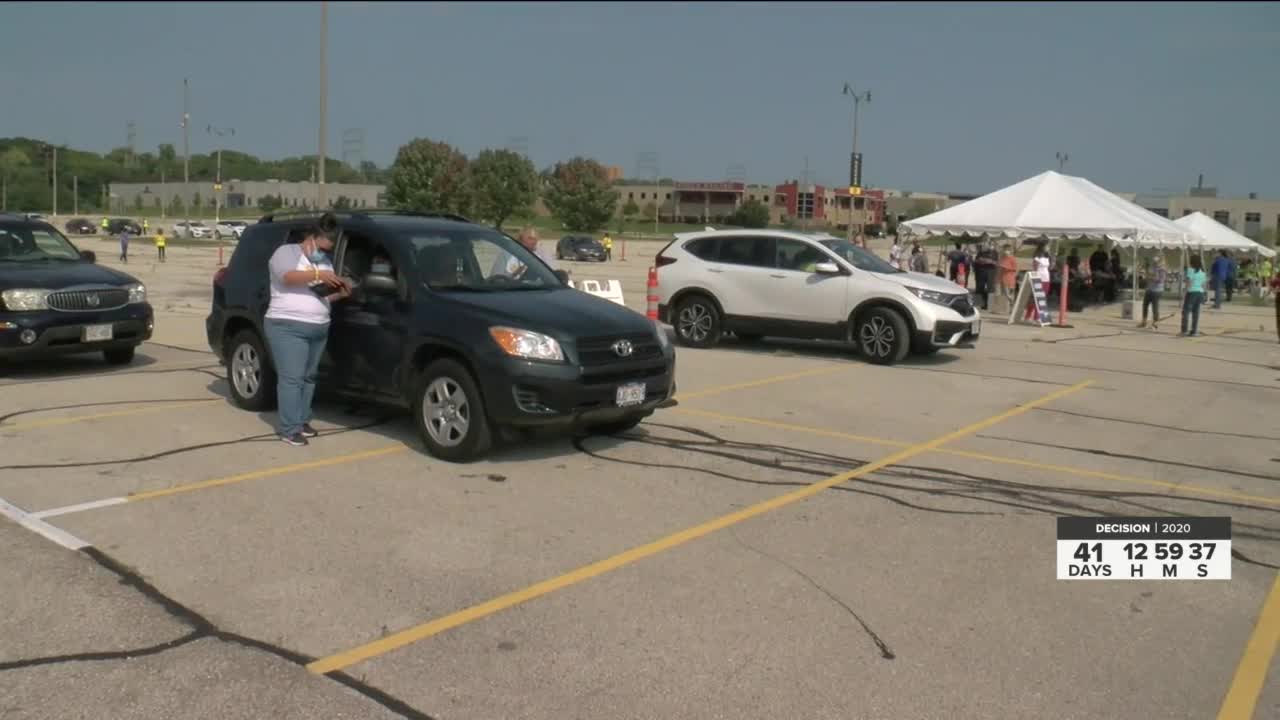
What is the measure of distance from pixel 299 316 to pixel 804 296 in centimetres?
834

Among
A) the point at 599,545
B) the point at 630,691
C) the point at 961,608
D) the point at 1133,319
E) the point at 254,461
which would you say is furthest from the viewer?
the point at 1133,319

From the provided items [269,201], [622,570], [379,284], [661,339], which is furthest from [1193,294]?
[269,201]

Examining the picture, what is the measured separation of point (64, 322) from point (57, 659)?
7672 millimetres

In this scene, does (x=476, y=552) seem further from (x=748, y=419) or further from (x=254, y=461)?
(x=748, y=419)

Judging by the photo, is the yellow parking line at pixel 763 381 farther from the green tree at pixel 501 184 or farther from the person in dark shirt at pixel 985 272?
the green tree at pixel 501 184

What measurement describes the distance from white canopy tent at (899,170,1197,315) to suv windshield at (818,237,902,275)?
35.6 ft

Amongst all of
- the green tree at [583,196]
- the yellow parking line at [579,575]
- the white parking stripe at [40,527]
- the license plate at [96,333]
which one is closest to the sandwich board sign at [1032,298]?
the yellow parking line at [579,575]

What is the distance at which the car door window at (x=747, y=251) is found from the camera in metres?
15.2

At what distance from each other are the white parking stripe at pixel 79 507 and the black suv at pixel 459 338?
2.07 meters

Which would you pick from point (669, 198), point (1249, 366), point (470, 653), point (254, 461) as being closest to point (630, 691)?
point (470, 653)

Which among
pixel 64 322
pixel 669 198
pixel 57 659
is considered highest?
pixel 669 198

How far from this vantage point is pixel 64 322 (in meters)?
10.9

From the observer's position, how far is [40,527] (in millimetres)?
5898

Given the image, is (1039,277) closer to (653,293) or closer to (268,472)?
(653,293)
